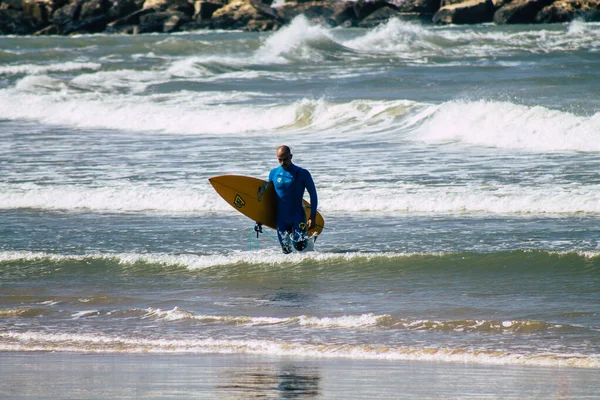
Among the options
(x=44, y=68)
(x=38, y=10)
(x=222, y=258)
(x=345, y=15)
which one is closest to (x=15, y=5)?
(x=38, y=10)

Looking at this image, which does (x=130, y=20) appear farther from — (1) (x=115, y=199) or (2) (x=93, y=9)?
(1) (x=115, y=199)

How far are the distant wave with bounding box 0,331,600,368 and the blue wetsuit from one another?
2631 millimetres

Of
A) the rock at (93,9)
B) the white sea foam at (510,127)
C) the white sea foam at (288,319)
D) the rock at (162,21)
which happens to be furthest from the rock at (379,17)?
the white sea foam at (288,319)

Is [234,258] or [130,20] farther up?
[130,20]

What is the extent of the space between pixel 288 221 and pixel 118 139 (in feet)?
39.9

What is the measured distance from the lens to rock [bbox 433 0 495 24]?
2507 inches

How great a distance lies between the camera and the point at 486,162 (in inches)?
624

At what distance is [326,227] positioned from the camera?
1168 centimetres

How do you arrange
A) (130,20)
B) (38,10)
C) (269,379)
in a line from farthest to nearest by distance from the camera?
(38,10) < (130,20) < (269,379)

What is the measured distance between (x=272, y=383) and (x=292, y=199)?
4.08 meters

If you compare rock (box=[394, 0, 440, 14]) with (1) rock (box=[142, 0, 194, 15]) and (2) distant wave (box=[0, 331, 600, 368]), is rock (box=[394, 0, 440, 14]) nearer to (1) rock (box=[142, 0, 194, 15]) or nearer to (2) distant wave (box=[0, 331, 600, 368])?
(1) rock (box=[142, 0, 194, 15])

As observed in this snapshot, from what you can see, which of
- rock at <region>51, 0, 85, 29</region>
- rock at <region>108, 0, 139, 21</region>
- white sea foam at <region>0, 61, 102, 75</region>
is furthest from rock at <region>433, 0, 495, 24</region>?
white sea foam at <region>0, 61, 102, 75</region>

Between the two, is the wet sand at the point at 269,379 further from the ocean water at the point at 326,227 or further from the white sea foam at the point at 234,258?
the white sea foam at the point at 234,258

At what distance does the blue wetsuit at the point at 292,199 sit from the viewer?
9359 millimetres
